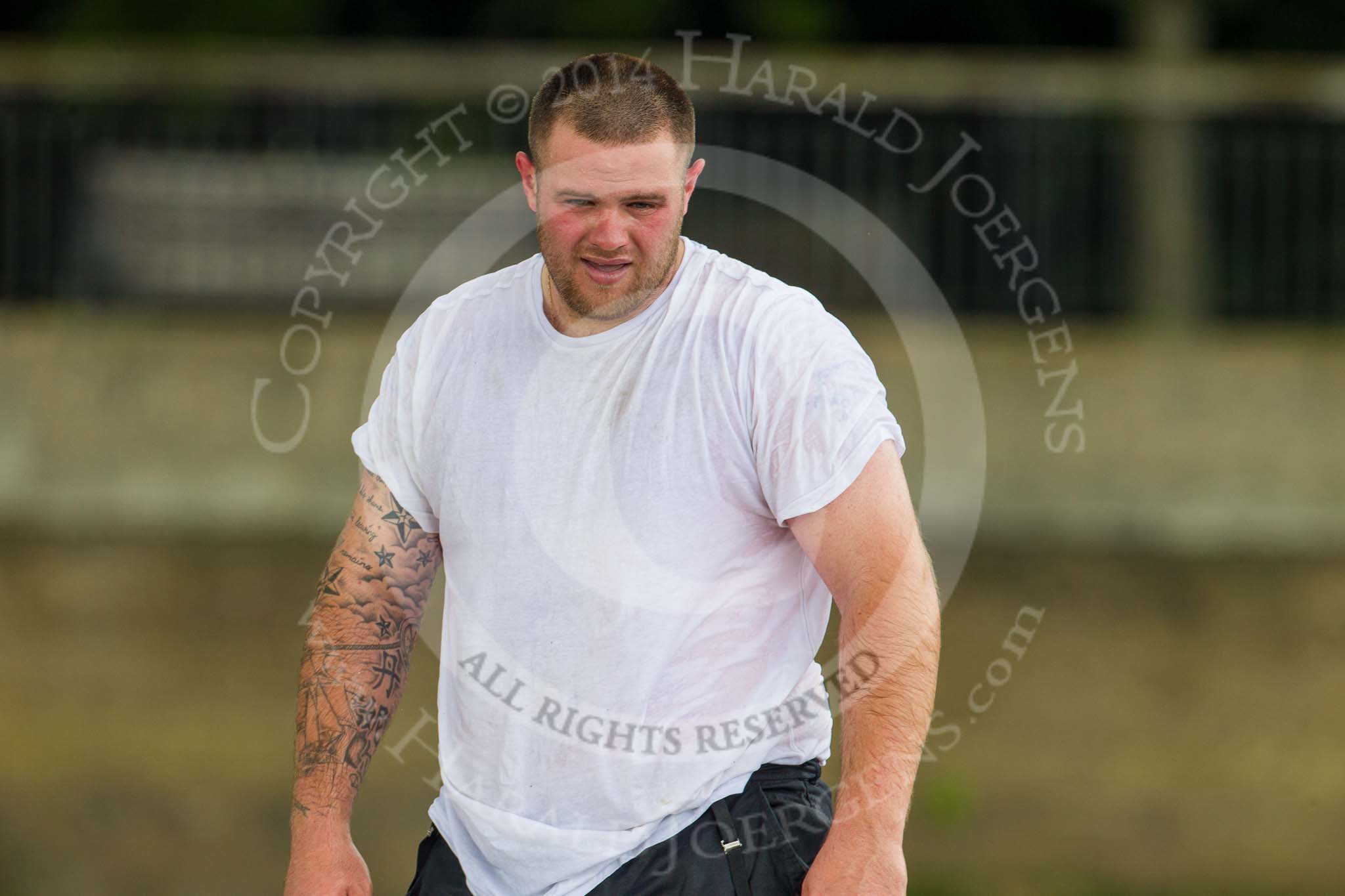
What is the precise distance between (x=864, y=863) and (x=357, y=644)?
0.99 metres

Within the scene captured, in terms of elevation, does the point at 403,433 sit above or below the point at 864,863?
above

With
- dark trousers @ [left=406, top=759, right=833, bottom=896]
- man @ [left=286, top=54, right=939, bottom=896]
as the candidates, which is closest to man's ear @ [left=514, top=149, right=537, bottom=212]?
man @ [left=286, top=54, right=939, bottom=896]

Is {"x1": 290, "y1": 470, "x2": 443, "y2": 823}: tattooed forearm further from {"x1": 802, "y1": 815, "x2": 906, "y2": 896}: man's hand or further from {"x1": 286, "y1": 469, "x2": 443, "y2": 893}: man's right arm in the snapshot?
{"x1": 802, "y1": 815, "x2": 906, "y2": 896}: man's hand

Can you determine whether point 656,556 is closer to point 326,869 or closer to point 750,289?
point 750,289

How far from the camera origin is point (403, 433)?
2.64 m

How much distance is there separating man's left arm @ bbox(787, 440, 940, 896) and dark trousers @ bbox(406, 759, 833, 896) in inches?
5.8

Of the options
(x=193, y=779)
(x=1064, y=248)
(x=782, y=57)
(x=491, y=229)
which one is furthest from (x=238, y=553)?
(x=1064, y=248)

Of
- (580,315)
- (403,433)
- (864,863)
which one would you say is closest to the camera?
(864,863)

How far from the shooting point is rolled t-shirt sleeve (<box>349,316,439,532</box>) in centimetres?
264

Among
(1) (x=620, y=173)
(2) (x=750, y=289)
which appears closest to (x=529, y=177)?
(1) (x=620, y=173)

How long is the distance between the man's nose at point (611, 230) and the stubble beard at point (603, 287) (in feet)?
0.15

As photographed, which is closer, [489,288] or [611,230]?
[611,230]

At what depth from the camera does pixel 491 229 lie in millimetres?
5957

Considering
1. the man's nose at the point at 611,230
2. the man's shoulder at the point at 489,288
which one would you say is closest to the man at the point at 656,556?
the man's nose at the point at 611,230
